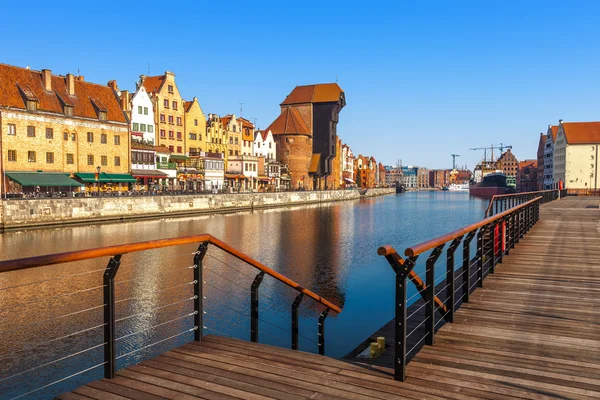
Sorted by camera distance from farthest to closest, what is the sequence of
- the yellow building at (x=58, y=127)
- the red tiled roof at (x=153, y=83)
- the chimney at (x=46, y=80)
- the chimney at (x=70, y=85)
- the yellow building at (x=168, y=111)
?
the red tiled roof at (x=153, y=83) < the yellow building at (x=168, y=111) < the chimney at (x=70, y=85) < the chimney at (x=46, y=80) < the yellow building at (x=58, y=127)

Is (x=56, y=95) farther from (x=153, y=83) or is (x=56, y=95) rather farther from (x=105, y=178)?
(x=153, y=83)

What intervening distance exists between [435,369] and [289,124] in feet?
323

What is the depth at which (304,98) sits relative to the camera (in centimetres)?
10594

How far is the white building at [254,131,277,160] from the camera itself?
306 feet

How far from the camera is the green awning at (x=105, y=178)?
166 ft

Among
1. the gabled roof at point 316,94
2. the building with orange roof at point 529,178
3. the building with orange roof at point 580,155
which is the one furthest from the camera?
the building with orange roof at point 529,178

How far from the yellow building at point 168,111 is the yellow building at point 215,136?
667 centimetres

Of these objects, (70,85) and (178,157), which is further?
(178,157)

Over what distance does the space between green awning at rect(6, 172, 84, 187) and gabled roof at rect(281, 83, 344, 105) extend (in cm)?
6504

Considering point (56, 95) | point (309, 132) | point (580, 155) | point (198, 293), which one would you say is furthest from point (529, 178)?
point (198, 293)

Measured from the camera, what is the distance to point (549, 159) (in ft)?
407

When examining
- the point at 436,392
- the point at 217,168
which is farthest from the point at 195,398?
the point at 217,168

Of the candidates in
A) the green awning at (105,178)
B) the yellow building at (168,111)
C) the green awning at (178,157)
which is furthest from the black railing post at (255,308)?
the yellow building at (168,111)

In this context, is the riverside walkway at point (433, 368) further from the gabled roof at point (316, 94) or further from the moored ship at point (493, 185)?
the moored ship at point (493, 185)
